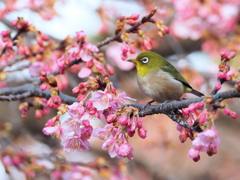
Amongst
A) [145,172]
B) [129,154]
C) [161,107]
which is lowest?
[129,154]

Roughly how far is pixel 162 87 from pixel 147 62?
245mm

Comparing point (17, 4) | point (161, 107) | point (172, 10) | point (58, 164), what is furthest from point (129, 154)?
point (172, 10)

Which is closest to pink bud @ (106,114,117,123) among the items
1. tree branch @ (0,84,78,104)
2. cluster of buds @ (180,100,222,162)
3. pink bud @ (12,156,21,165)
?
cluster of buds @ (180,100,222,162)

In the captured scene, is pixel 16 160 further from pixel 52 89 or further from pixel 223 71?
pixel 223 71

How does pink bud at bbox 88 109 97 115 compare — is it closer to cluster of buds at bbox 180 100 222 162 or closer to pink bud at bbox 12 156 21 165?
cluster of buds at bbox 180 100 222 162

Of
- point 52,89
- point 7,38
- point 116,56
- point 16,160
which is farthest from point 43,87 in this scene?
point 116,56

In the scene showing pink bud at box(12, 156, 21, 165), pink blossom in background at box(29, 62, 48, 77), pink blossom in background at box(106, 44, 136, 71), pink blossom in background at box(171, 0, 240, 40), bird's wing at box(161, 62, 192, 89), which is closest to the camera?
bird's wing at box(161, 62, 192, 89)

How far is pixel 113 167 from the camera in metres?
3.38

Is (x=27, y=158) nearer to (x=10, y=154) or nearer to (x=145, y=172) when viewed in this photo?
(x=10, y=154)

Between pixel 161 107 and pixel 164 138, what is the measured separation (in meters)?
3.18

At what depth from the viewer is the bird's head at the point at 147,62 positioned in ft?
7.97

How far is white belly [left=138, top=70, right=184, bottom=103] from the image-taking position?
230cm

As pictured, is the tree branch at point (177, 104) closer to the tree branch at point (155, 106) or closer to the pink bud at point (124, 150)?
the tree branch at point (155, 106)

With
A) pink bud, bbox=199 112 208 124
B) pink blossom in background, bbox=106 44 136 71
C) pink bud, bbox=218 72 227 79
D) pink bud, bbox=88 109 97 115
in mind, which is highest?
pink blossom in background, bbox=106 44 136 71
